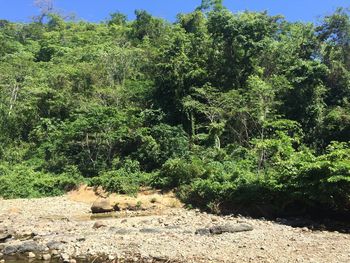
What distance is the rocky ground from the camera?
11961 millimetres

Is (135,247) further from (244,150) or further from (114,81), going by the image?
(114,81)

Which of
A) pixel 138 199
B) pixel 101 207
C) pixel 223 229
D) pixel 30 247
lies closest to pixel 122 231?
pixel 30 247

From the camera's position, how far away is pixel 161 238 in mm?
14273

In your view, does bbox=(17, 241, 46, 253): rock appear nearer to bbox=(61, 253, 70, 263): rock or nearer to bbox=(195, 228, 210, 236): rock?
bbox=(61, 253, 70, 263): rock

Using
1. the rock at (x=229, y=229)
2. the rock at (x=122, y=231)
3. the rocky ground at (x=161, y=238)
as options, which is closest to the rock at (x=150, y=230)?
the rocky ground at (x=161, y=238)

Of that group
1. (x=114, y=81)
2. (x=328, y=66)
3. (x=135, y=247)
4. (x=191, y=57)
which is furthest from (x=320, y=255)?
(x=114, y=81)

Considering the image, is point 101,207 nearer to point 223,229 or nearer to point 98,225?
point 98,225

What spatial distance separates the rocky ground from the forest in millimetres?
2364

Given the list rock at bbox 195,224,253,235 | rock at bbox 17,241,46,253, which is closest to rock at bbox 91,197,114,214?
rock at bbox 17,241,46,253

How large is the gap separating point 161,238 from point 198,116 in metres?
17.2

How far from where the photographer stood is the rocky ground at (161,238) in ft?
39.2

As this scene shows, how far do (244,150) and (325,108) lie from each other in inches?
288

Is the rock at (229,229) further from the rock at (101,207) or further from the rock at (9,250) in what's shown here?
the rock at (101,207)

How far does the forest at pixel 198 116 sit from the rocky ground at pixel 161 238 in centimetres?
236
